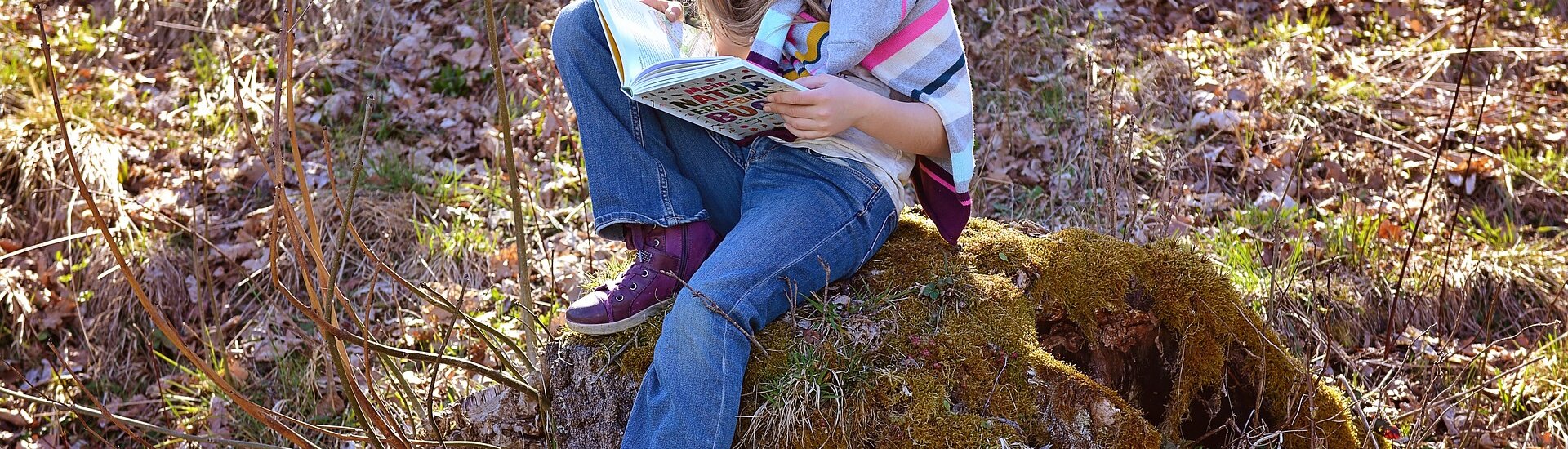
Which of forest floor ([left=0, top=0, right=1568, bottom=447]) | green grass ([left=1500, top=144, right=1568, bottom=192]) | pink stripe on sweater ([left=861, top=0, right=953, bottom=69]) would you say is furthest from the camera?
green grass ([left=1500, top=144, right=1568, bottom=192])

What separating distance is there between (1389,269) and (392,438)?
3.28 metres

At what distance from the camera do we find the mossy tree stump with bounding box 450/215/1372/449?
2.15 m

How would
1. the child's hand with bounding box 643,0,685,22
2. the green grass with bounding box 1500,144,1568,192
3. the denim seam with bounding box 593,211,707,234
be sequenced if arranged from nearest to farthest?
1. the denim seam with bounding box 593,211,707,234
2. the child's hand with bounding box 643,0,685,22
3. the green grass with bounding box 1500,144,1568,192

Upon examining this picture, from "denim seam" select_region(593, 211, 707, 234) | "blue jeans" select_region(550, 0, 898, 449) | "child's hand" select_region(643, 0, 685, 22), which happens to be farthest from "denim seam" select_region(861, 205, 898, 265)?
"child's hand" select_region(643, 0, 685, 22)

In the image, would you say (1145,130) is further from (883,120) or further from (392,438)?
(392,438)

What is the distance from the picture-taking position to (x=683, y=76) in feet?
6.59

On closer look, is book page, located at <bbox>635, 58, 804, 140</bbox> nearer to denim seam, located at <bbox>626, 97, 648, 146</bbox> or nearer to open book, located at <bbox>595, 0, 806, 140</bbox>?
open book, located at <bbox>595, 0, 806, 140</bbox>

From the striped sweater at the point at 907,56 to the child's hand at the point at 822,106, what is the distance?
0.48ft

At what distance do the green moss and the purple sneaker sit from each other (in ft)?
0.23

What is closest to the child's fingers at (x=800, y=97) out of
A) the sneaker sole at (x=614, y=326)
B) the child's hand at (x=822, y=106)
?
the child's hand at (x=822, y=106)

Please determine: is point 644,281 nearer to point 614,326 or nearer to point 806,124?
point 614,326

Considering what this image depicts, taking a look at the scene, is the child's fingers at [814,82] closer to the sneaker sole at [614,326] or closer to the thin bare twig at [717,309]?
the thin bare twig at [717,309]

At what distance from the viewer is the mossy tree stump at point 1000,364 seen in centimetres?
215

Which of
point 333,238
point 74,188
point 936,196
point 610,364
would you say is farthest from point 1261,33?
point 74,188
